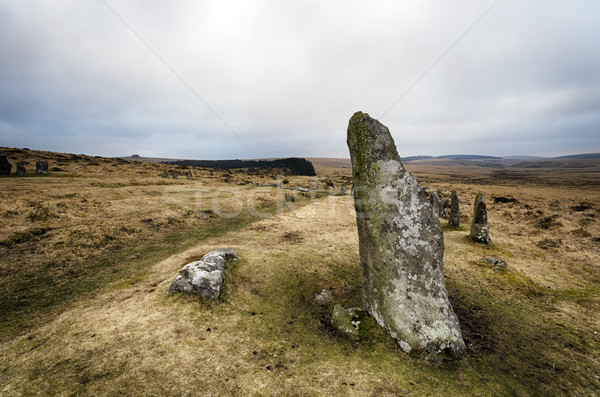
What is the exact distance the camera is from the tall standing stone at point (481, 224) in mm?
13820

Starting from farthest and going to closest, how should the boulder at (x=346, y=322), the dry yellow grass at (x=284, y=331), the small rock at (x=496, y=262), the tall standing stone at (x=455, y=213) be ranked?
the tall standing stone at (x=455, y=213)
the small rock at (x=496, y=262)
the boulder at (x=346, y=322)
the dry yellow grass at (x=284, y=331)

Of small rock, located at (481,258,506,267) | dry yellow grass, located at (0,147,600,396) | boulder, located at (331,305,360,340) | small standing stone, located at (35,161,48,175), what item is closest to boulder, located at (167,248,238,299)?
dry yellow grass, located at (0,147,600,396)

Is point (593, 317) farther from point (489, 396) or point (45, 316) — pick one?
point (45, 316)

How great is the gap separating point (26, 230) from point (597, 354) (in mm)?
21325

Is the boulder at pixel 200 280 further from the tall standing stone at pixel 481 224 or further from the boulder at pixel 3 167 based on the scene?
the boulder at pixel 3 167

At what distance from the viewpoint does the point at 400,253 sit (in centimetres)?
595

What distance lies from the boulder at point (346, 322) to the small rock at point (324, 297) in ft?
3.79

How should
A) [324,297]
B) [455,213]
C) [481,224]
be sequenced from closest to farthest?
[324,297] → [481,224] → [455,213]

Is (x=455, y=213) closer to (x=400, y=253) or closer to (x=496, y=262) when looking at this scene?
(x=496, y=262)

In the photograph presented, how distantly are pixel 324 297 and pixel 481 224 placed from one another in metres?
11.1

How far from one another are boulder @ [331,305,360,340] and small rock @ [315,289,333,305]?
1156 millimetres

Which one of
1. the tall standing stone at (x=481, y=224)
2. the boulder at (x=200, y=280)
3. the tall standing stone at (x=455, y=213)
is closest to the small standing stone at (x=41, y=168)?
the boulder at (x=200, y=280)

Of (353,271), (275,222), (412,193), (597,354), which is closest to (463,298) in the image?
(597,354)

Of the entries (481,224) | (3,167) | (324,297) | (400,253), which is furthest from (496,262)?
(3,167)
